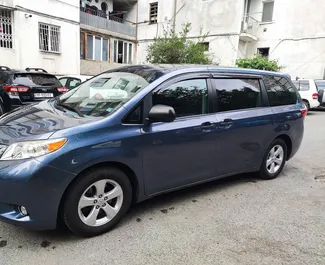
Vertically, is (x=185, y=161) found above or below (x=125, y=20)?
below

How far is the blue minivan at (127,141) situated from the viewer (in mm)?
2498

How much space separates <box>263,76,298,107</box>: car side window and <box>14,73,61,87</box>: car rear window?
228 inches

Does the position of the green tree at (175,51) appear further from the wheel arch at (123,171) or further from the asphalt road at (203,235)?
the wheel arch at (123,171)

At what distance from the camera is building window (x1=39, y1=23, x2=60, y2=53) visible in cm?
1562

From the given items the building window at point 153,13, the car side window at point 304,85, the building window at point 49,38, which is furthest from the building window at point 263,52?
the building window at point 49,38

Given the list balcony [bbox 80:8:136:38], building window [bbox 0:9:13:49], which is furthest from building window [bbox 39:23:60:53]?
balcony [bbox 80:8:136:38]

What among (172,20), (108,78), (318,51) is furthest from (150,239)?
(172,20)

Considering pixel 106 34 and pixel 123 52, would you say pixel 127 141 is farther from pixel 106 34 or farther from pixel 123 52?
pixel 123 52

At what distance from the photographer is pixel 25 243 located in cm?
267

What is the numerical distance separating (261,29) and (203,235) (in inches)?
823

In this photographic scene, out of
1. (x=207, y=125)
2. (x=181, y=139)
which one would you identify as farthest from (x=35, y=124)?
(x=207, y=125)

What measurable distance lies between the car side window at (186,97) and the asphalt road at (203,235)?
1.17 m

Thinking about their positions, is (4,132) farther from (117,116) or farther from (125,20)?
(125,20)

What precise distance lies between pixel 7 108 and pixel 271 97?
613 cm
